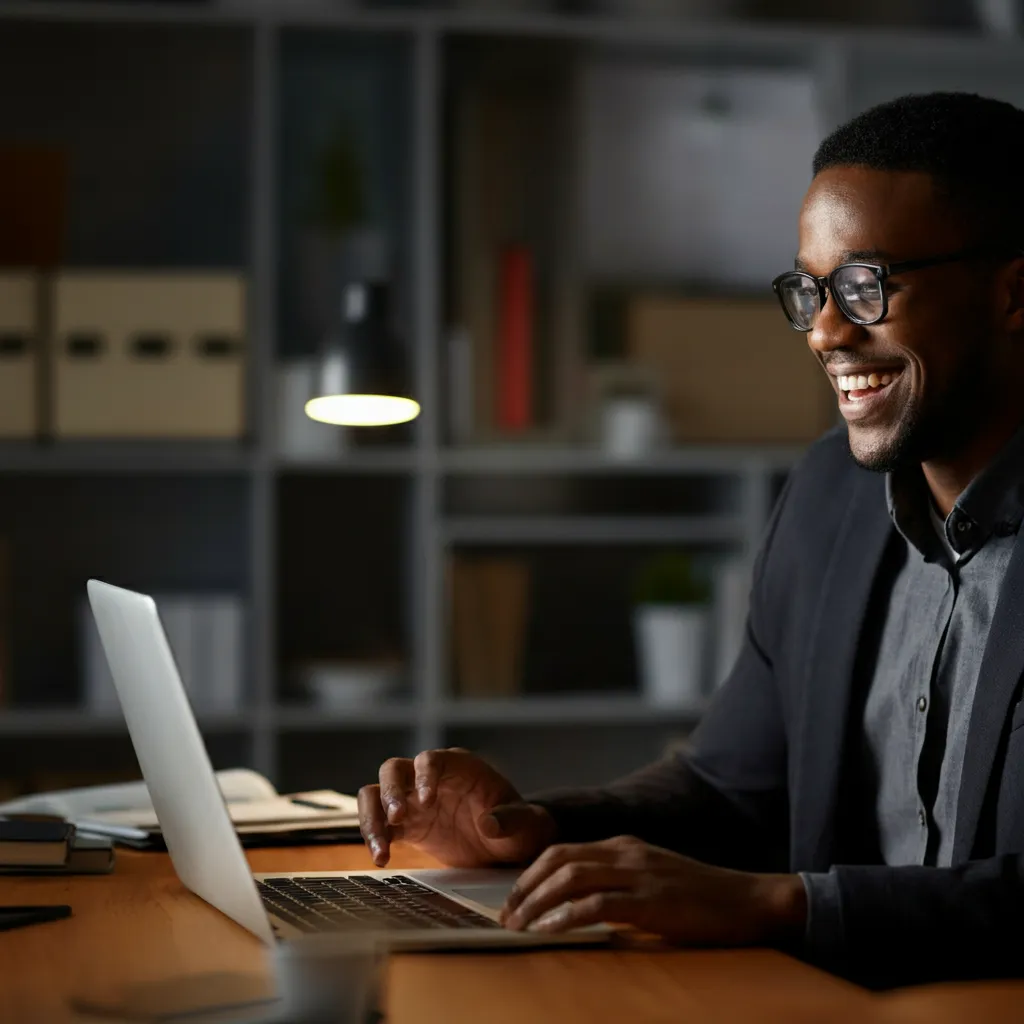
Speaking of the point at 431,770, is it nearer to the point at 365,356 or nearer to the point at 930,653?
the point at 930,653

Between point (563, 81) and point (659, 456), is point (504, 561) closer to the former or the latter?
point (659, 456)

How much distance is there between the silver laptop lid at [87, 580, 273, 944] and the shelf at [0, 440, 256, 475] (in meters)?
2.12

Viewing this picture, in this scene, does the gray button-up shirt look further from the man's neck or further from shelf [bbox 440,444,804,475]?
shelf [bbox 440,444,804,475]

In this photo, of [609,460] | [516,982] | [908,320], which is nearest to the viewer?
[516,982]

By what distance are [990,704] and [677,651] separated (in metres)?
2.10

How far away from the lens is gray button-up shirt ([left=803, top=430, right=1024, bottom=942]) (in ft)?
5.00

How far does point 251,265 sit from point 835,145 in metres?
2.02

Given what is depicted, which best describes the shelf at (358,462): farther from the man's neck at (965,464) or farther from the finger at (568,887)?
the finger at (568,887)

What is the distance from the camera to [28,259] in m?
3.38

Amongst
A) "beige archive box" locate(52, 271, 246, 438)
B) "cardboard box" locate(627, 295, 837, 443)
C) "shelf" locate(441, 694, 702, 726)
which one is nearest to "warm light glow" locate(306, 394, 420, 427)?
"beige archive box" locate(52, 271, 246, 438)

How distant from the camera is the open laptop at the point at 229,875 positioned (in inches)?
39.9

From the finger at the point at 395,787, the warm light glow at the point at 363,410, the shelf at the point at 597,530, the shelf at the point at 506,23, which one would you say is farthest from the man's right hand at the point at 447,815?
the shelf at the point at 506,23

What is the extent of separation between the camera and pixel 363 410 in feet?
6.50

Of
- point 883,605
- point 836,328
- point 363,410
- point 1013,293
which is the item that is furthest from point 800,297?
point 363,410
